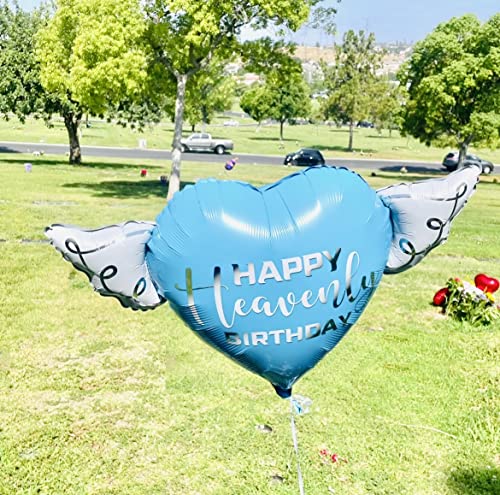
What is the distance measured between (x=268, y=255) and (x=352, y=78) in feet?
161

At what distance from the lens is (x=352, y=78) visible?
4975 cm

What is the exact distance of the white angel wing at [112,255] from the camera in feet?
11.6

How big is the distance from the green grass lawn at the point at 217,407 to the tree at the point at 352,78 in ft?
135

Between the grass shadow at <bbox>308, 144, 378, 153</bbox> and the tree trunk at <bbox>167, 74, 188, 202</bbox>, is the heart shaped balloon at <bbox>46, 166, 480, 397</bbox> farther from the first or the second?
the grass shadow at <bbox>308, 144, 378, 153</bbox>

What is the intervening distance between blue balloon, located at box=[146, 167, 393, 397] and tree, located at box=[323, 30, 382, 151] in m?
46.6

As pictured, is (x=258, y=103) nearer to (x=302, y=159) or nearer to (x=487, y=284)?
(x=302, y=159)

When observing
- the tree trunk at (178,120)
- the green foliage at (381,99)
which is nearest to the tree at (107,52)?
the tree trunk at (178,120)

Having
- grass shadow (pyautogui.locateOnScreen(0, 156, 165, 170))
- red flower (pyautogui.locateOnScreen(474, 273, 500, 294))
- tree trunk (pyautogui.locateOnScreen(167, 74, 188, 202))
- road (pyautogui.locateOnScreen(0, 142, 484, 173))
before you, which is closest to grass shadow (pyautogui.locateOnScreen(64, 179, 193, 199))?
tree trunk (pyautogui.locateOnScreen(167, 74, 188, 202))

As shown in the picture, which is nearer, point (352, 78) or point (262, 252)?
point (262, 252)

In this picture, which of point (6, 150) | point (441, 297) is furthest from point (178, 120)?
point (6, 150)

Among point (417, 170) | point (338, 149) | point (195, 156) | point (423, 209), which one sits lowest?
point (338, 149)

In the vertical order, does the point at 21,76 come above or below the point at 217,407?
above

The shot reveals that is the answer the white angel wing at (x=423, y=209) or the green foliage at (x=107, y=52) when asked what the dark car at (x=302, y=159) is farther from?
the white angel wing at (x=423, y=209)

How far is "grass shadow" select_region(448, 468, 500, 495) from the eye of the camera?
4.99 metres
